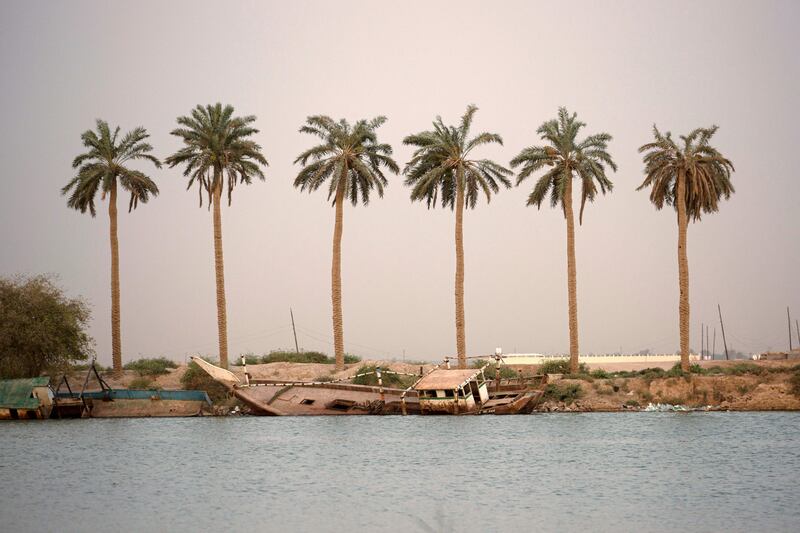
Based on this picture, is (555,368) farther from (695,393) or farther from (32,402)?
(32,402)

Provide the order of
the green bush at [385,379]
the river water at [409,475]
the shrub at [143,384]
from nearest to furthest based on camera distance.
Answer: the river water at [409,475] < the green bush at [385,379] < the shrub at [143,384]

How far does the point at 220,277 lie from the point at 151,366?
10.2 m

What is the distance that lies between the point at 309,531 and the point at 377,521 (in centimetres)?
246

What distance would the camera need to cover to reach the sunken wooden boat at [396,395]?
63.5 meters

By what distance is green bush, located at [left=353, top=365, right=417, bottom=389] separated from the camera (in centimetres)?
7381

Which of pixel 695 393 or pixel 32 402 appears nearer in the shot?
pixel 32 402

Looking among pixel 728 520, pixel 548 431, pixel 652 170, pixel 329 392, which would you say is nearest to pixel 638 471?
Result: pixel 728 520

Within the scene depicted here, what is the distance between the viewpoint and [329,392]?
67188mm

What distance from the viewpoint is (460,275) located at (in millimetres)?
77500

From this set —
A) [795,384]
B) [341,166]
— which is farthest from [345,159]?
[795,384]

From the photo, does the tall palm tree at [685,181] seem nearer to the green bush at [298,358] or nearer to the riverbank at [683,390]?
the riverbank at [683,390]

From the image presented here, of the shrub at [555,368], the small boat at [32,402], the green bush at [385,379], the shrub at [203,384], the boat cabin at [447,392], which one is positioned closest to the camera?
the boat cabin at [447,392]

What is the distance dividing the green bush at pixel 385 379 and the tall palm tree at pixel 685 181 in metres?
21.5

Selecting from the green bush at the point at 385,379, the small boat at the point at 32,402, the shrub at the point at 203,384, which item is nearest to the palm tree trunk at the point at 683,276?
the green bush at the point at 385,379
